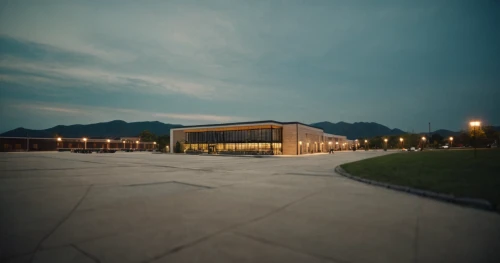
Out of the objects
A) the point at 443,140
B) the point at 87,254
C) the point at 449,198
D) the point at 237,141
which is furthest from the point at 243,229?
the point at 443,140

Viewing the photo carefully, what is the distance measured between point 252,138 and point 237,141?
16.7 feet

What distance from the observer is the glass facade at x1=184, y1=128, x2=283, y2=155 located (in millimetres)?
61656

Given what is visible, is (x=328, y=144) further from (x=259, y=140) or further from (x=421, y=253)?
(x=421, y=253)

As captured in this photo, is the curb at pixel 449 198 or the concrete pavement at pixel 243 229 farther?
the curb at pixel 449 198

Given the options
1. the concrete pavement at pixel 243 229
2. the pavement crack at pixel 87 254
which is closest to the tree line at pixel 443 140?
the concrete pavement at pixel 243 229

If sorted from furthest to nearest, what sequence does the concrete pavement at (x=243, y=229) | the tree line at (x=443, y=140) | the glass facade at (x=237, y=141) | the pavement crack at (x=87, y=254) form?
the tree line at (x=443, y=140) → the glass facade at (x=237, y=141) → the concrete pavement at (x=243, y=229) → the pavement crack at (x=87, y=254)

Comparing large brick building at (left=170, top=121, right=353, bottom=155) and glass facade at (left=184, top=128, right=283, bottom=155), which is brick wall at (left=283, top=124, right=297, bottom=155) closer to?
large brick building at (left=170, top=121, right=353, bottom=155)

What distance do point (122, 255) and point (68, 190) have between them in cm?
847

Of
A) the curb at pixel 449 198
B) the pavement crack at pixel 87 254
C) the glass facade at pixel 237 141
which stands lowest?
the curb at pixel 449 198

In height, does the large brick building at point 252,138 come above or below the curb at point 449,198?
above

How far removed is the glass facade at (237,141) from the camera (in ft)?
202

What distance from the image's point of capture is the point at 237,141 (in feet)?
221

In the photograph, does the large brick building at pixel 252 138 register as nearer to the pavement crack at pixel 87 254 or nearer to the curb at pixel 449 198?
the curb at pixel 449 198

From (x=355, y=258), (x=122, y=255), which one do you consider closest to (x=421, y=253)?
(x=355, y=258)
